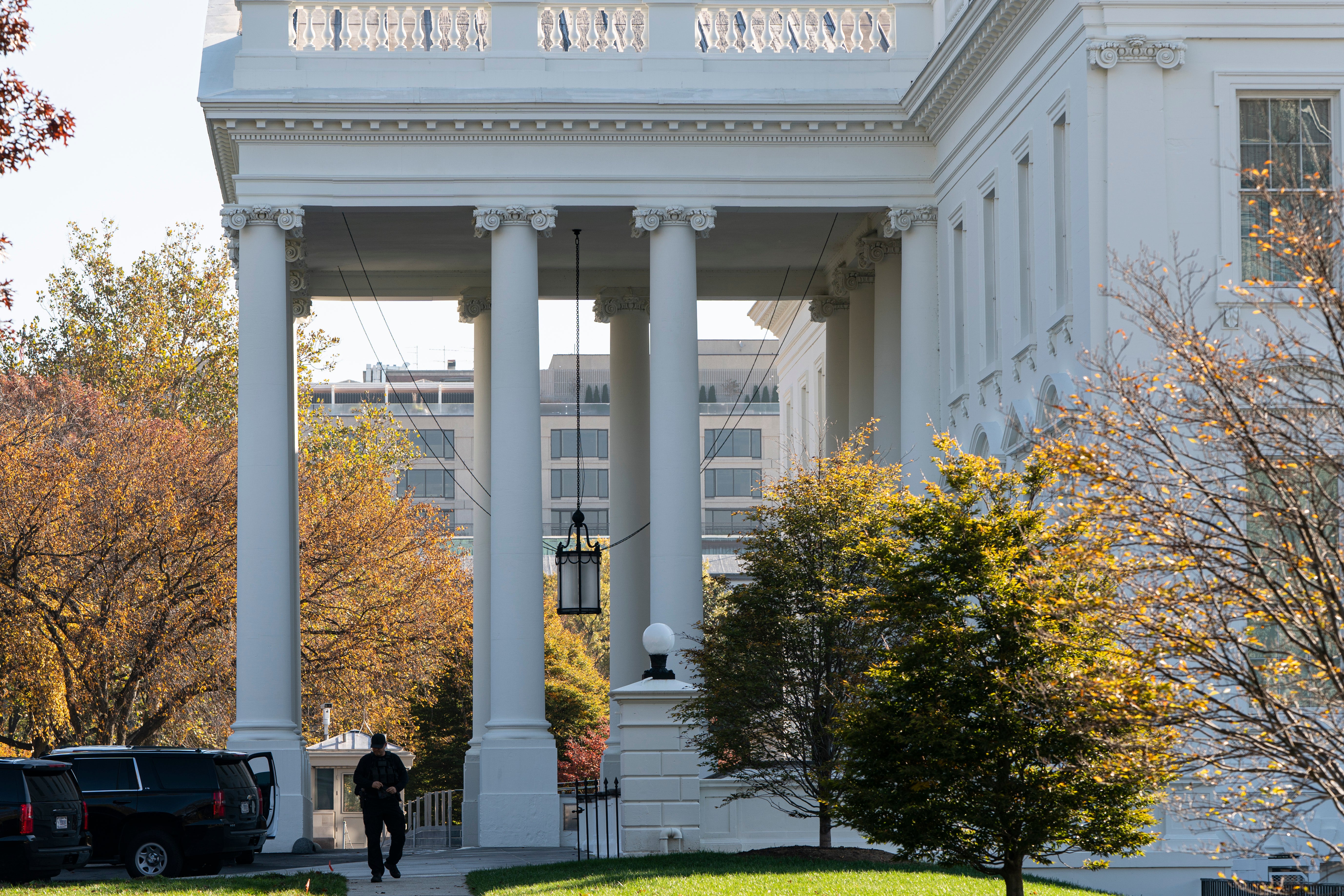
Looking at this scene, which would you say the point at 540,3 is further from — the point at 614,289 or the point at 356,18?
the point at 614,289

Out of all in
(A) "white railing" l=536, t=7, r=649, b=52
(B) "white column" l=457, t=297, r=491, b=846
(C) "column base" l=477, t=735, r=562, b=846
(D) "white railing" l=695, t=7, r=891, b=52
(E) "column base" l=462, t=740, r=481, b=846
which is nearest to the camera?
(C) "column base" l=477, t=735, r=562, b=846

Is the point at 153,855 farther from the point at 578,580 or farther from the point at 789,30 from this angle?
the point at 789,30

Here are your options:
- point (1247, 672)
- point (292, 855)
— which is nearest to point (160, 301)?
point (292, 855)

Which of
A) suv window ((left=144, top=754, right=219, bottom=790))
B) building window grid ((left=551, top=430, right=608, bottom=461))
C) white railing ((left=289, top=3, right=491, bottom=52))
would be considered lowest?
suv window ((left=144, top=754, right=219, bottom=790))

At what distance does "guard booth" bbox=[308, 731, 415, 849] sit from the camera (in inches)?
1718

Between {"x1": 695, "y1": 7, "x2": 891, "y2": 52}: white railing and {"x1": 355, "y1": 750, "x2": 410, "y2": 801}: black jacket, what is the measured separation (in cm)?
1656

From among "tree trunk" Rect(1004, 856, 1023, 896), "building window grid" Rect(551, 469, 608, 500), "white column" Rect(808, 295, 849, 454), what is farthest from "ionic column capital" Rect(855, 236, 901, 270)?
"building window grid" Rect(551, 469, 608, 500)

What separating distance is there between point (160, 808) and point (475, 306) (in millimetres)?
18316

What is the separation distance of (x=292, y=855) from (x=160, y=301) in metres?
30.5

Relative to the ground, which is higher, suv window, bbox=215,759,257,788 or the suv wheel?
suv window, bbox=215,759,257,788

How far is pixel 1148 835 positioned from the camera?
1574cm

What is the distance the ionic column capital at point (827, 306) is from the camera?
40.0 meters

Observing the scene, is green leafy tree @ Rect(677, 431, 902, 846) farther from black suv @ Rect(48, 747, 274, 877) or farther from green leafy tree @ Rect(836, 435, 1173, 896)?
black suv @ Rect(48, 747, 274, 877)

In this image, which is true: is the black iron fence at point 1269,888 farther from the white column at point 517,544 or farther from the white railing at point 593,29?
the white railing at point 593,29
